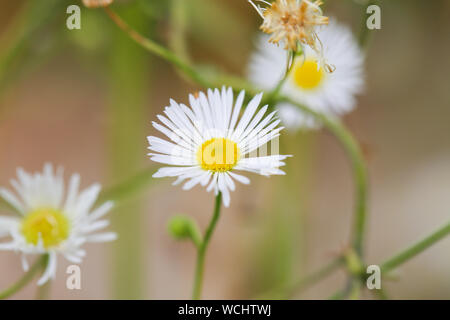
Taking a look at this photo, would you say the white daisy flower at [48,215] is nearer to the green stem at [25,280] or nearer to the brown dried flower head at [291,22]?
the green stem at [25,280]

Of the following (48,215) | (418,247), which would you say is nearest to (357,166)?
(418,247)

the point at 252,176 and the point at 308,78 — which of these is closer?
the point at 308,78

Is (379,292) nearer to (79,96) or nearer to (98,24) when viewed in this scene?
(98,24)

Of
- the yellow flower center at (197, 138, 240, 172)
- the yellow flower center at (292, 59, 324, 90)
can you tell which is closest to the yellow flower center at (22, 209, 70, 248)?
the yellow flower center at (197, 138, 240, 172)

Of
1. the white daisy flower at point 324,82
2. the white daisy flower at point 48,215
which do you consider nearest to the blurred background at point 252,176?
the white daisy flower at point 324,82

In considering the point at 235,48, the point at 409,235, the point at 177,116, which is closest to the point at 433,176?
the point at 409,235

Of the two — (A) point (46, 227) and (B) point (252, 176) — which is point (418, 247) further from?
(B) point (252, 176)
